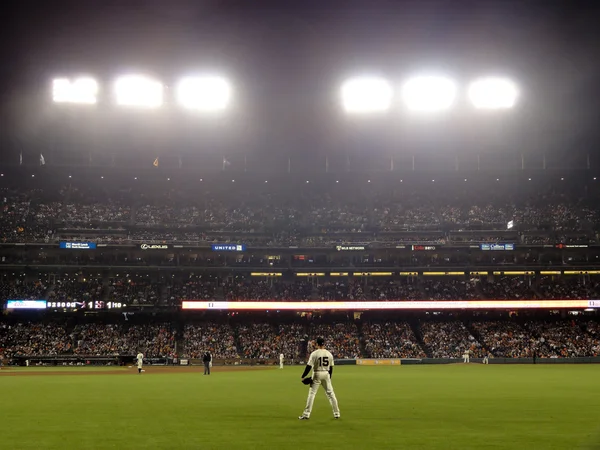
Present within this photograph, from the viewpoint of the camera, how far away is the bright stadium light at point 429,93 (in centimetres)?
5731

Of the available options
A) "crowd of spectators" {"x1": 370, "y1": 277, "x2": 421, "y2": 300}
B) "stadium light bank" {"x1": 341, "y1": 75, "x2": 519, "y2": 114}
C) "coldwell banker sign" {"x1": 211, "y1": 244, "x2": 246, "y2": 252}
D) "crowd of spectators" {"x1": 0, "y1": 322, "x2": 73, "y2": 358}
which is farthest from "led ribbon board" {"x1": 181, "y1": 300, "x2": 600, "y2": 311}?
"stadium light bank" {"x1": 341, "y1": 75, "x2": 519, "y2": 114}

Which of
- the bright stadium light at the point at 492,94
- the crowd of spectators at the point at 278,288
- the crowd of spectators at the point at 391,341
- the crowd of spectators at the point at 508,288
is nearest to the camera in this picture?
the crowd of spectators at the point at 391,341

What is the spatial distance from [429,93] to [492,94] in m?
6.56

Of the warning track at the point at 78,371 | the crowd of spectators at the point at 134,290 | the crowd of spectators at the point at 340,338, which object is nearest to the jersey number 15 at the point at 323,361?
the warning track at the point at 78,371

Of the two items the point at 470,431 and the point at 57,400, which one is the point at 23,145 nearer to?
the point at 57,400

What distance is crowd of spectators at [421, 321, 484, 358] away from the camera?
182 ft

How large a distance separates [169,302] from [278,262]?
13.8 meters

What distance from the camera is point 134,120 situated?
63.6m

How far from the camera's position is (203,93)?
2270 inches

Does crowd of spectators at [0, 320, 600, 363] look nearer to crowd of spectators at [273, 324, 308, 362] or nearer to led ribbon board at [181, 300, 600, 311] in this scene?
crowd of spectators at [273, 324, 308, 362]

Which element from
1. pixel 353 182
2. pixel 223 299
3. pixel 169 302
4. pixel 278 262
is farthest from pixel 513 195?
pixel 169 302

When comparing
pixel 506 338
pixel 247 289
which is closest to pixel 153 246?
pixel 247 289

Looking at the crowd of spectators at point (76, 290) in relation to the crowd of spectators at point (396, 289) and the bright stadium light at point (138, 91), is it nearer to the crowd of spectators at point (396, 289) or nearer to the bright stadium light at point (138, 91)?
the bright stadium light at point (138, 91)

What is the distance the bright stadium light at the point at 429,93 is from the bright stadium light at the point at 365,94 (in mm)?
2147
